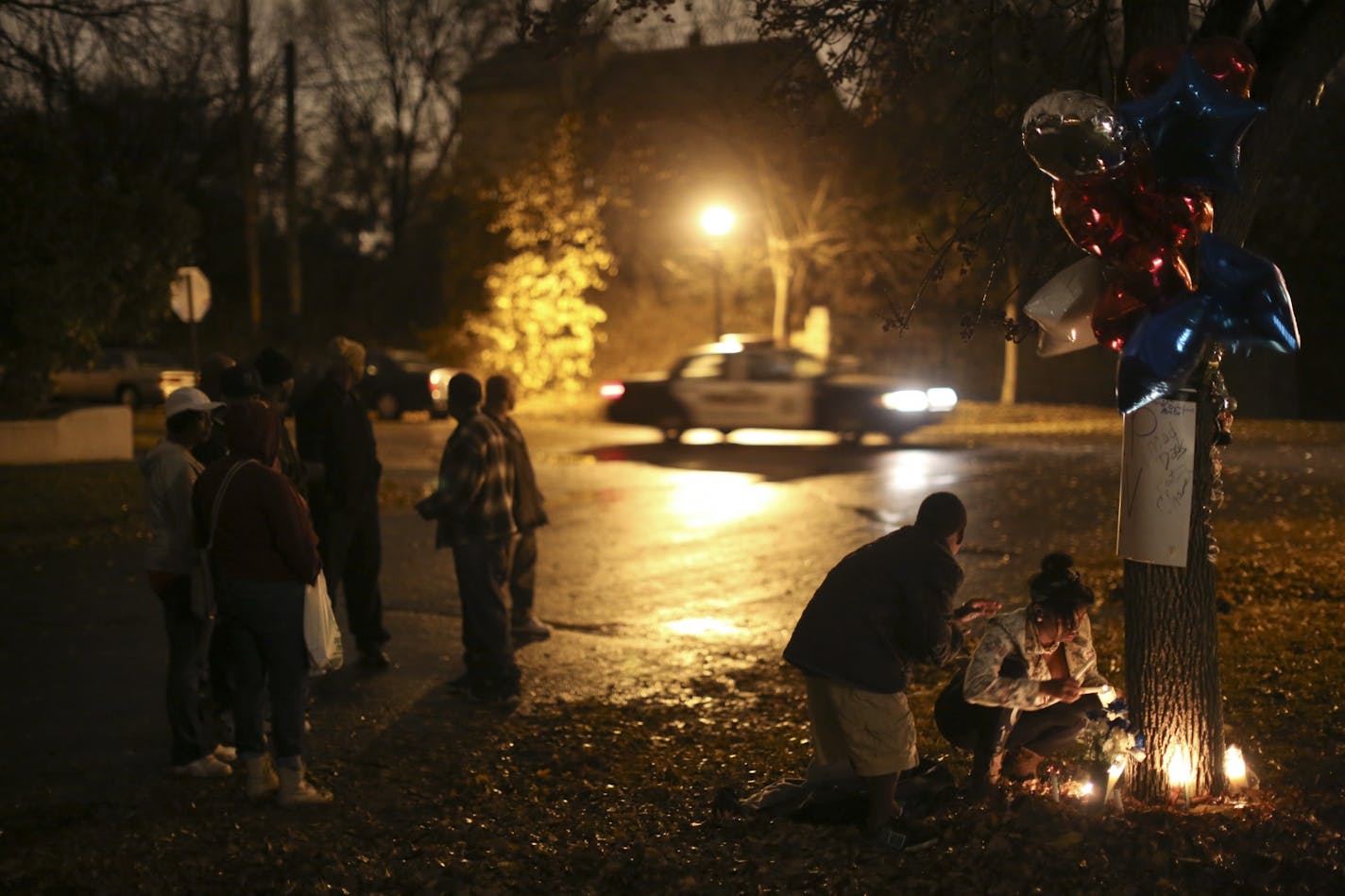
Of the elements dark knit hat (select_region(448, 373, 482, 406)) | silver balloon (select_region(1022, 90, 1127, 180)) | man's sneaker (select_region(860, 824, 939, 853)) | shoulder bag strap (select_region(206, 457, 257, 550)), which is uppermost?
silver balloon (select_region(1022, 90, 1127, 180))

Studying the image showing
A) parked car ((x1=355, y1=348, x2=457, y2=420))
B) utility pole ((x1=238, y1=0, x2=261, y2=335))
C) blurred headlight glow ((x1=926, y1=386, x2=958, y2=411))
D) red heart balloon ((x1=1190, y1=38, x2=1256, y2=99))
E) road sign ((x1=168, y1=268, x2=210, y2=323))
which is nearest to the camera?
red heart balloon ((x1=1190, y1=38, x2=1256, y2=99))

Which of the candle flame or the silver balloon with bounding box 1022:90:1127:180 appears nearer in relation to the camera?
the silver balloon with bounding box 1022:90:1127:180

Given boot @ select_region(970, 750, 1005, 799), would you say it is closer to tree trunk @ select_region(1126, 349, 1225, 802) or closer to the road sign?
tree trunk @ select_region(1126, 349, 1225, 802)

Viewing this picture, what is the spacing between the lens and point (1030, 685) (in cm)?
533

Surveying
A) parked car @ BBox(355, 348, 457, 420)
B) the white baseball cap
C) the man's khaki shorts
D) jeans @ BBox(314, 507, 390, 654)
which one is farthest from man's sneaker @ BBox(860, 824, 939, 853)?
parked car @ BBox(355, 348, 457, 420)

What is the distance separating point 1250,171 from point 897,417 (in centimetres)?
1570

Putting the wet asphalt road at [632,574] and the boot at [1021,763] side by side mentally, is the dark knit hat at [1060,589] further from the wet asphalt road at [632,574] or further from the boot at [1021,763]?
the wet asphalt road at [632,574]

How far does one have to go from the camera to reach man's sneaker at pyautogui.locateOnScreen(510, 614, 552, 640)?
29.2 ft

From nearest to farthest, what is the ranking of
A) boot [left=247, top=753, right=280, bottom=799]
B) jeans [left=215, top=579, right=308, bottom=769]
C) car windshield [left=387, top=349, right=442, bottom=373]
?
jeans [left=215, top=579, right=308, bottom=769] < boot [left=247, top=753, right=280, bottom=799] < car windshield [left=387, top=349, right=442, bottom=373]

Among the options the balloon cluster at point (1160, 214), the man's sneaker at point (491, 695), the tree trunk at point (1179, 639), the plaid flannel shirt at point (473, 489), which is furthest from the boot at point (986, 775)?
the plaid flannel shirt at point (473, 489)

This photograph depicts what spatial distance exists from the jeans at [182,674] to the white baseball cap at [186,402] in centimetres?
77

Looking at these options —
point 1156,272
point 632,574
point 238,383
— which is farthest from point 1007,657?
point 632,574

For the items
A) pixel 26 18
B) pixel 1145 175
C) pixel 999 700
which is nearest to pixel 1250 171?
pixel 1145 175

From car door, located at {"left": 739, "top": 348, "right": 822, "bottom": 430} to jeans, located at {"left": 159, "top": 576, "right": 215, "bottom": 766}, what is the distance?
15.7 metres
